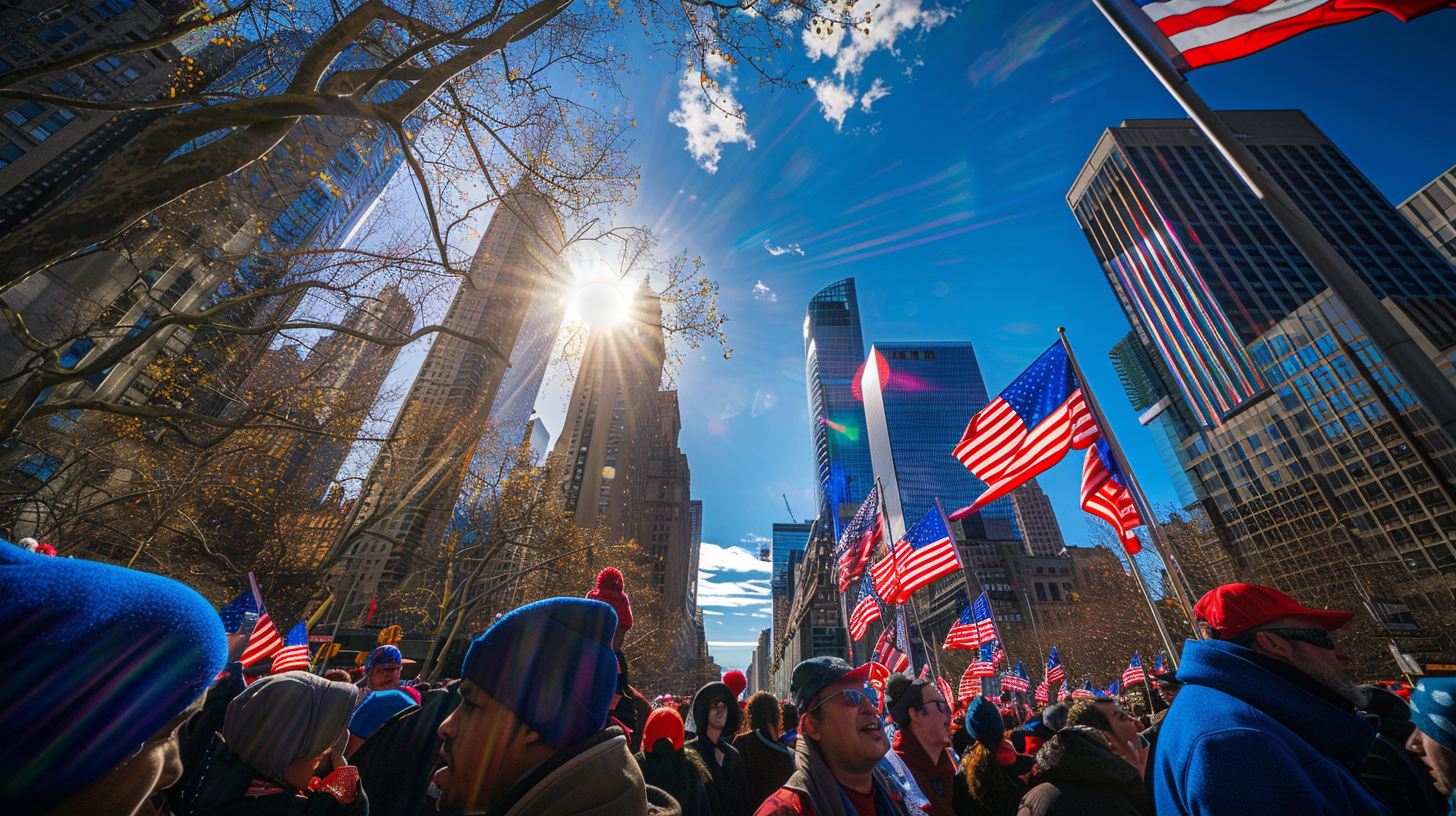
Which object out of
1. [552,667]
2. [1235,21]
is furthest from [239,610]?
[1235,21]

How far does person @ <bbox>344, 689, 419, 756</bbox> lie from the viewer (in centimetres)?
380

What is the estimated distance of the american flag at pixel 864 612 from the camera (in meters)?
14.3

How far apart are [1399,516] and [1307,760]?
224 ft

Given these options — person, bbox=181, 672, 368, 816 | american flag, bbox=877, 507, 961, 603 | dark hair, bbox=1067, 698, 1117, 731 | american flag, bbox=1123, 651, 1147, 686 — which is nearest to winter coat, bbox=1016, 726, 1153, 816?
dark hair, bbox=1067, 698, 1117, 731

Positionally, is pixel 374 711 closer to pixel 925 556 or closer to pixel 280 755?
pixel 280 755

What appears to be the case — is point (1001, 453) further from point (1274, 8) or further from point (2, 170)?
point (2, 170)

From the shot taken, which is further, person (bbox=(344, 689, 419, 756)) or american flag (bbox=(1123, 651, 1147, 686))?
american flag (bbox=(1123, 651, 1147, 686))

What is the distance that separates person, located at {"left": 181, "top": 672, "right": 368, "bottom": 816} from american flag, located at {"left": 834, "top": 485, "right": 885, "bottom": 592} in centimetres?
1192

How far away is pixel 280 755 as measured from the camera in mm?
2229

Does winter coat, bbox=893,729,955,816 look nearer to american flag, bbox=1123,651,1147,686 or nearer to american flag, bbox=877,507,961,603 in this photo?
american flag, bbox=877,507,961,603

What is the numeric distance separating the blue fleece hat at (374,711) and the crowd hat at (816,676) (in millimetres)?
3141

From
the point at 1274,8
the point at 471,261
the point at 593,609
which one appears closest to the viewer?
the point at 593,609

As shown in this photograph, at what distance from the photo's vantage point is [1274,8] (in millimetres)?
4156

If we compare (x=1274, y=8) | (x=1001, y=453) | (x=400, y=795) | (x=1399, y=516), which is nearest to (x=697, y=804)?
(x=400, y=795)
